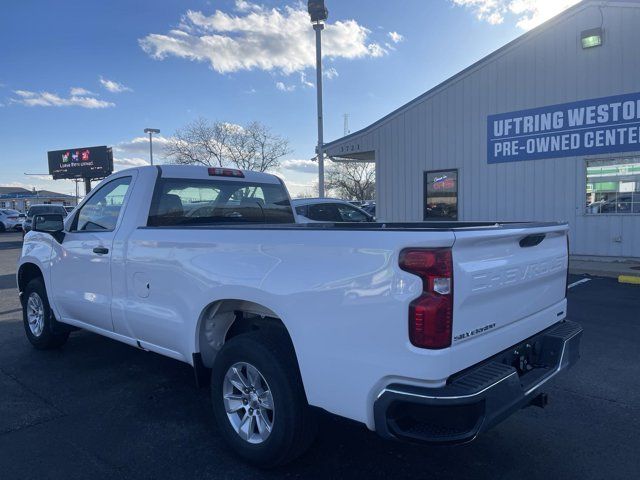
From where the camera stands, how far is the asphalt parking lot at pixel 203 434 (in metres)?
3.10

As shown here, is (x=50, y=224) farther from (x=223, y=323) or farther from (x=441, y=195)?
(x=441, y=195)

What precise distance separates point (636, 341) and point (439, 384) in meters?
4.48

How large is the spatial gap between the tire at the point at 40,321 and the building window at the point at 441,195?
10658 millimetres

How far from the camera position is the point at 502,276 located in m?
2.65

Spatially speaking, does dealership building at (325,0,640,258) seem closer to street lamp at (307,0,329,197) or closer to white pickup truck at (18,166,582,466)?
street lamp at (307,0,329,197)

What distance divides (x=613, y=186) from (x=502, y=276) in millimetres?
10433

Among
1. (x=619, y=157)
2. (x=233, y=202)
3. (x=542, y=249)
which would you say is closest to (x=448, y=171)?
(x=619, y=157)

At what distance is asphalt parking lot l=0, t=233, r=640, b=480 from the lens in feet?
10.2

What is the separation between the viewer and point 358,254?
98.2 inches

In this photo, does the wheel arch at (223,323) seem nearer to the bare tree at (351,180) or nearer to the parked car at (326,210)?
the parked car at (326,210)

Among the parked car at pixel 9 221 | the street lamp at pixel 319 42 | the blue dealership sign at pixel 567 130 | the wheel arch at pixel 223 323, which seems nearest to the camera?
the wheel arch at pixel 223 323

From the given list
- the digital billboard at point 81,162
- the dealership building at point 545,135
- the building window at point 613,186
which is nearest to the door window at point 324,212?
the dealership building at point 545,135

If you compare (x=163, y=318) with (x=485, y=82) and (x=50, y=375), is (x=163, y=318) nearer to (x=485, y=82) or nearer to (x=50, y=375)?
(x=50, y=375)

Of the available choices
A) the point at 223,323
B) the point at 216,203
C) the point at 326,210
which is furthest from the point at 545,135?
the point at 223,323
